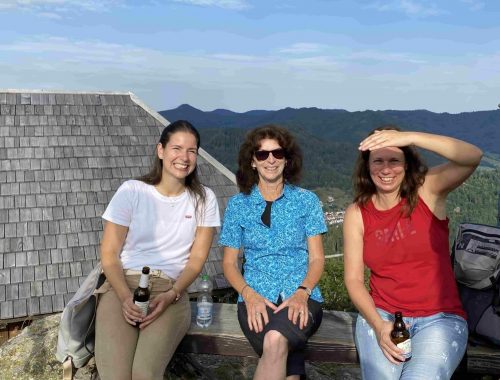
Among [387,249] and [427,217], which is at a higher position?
[427,217]

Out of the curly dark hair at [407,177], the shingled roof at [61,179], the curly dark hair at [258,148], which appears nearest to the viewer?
the curly dark hair at [407,177]

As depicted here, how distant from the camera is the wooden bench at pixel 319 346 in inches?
128

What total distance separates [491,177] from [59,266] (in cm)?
15606

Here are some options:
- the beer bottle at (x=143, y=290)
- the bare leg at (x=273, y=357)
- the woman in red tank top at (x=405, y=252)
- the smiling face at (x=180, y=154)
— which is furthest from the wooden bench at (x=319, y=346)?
the smiling face at (x=180, y=154)

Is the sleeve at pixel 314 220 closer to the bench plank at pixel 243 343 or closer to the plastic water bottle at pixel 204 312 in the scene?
the bench plank at pixel 243 343

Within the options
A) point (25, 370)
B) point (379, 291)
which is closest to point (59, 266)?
point (25, 370)

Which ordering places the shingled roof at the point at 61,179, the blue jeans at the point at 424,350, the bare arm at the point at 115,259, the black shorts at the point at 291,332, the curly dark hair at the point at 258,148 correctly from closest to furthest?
the blue jeans at the point at 424,350 < the black shorts at the point at 291,332 < the bare arm at the point at 115,259 < the curly dark hair at the point at 258,148 < the shingled roof at the point at 61,179

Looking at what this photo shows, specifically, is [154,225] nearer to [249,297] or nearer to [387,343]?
[249,297]

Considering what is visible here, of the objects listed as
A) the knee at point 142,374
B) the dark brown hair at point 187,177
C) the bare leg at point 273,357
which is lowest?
the knee at point 142,374

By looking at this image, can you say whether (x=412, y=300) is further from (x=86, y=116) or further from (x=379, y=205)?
(x=86, y=116)

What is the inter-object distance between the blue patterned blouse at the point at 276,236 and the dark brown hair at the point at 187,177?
287 millimetres

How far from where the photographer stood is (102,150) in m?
14.7

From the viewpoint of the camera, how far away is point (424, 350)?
9.53 feet

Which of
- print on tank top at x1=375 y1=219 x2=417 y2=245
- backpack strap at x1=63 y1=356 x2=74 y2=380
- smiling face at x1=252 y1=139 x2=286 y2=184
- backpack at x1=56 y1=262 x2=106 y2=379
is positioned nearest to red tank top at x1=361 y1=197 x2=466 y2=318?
print on tank top at x1=375 y1=219 x2=417 y2=245
